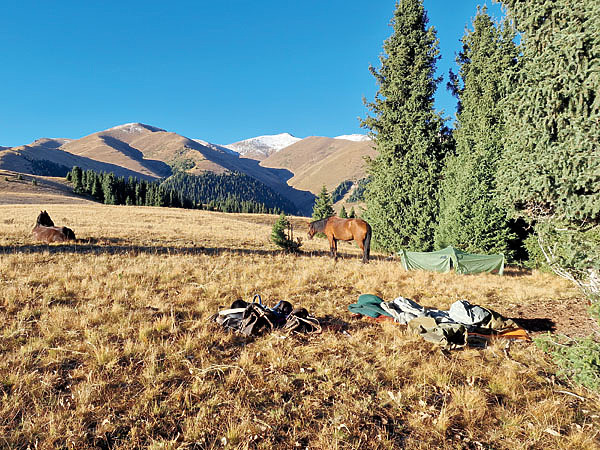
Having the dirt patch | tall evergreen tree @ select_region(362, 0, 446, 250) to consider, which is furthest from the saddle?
the dirt patch

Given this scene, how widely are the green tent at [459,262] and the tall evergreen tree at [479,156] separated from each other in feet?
7.22

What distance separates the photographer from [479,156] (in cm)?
1594

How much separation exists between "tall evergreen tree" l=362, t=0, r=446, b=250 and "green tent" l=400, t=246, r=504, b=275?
521cm

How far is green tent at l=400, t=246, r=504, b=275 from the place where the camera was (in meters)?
13.4

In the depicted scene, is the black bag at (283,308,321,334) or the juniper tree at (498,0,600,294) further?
the juniper tree at (498,0,600,294)

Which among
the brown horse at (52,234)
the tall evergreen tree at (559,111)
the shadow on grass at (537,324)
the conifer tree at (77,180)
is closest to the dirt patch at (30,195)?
the conifer tree at (77,180)

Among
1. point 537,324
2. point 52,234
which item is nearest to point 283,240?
point 52,234

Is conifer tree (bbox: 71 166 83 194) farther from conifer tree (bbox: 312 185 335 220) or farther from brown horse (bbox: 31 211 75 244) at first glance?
A: brown horse (bbox: 31 211 75 244)

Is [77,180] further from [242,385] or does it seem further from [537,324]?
[537,324]

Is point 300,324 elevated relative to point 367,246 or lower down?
lower down

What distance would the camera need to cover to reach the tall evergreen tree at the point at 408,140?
19.3 meters

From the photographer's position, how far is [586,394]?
4164 mm

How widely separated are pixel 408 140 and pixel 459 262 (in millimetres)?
10189

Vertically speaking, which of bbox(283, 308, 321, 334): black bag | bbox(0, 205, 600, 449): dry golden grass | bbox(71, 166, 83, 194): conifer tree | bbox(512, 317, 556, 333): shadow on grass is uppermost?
bbox(71, 166, 83, 194): conifer tree
